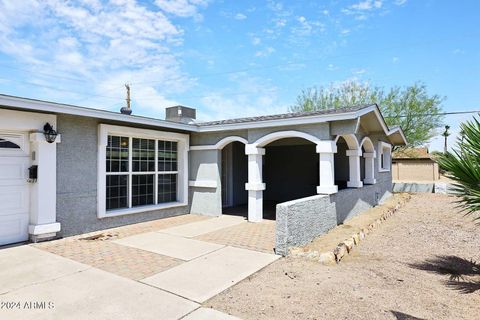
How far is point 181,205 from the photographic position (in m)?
10.8

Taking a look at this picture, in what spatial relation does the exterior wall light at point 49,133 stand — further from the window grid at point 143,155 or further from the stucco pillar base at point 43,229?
the window grid at point 143,155

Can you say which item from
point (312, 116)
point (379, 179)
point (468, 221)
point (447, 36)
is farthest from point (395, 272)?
point (447, 36)

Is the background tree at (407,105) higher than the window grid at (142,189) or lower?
higher

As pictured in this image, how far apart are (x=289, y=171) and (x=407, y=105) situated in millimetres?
17569

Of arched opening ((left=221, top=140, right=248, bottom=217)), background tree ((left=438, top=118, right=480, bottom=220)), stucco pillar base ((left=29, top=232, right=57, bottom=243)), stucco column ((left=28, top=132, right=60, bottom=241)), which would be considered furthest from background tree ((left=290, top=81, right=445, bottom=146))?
stucco pillar base ((left=29, top=232, right=57, bottom=243))

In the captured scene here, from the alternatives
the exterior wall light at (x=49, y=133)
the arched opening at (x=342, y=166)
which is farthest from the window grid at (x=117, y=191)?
the arched opening at (x=342, y=166)

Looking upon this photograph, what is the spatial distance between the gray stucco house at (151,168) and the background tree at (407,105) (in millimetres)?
15293

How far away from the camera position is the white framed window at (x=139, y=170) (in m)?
8.49

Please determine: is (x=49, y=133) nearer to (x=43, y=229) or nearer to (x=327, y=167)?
(x=43, y=229)

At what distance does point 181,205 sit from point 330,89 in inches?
901

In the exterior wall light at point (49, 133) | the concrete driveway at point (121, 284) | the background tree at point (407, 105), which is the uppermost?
the background tree at point (407, 105)

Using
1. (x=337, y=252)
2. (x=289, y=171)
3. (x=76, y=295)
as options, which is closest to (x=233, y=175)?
(x=289, y=171)

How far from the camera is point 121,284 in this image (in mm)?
4645

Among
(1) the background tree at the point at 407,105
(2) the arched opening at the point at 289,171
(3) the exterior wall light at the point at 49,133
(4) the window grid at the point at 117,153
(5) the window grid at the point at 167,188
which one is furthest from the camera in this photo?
(1) the background tree at the point at 407,105
